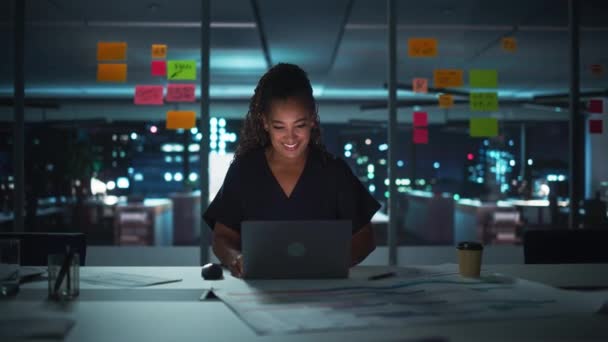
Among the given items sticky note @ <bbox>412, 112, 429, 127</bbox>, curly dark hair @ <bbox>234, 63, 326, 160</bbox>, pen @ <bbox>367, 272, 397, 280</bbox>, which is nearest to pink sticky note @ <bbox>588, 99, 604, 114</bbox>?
sticky note @ <bbox>412, 112, 429, 127</bbox>

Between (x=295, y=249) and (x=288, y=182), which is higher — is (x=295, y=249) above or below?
below

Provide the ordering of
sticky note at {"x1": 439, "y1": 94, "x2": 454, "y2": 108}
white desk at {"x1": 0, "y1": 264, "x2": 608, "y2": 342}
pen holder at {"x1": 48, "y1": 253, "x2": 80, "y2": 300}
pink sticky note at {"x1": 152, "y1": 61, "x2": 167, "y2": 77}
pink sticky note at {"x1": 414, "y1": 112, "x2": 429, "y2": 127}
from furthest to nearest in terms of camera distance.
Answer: sticky note at {"x1": 439, "y1": 94, "x2": 454, "y2": 108} → pink sticky note at {"x1": 414, "y1": 112, "x2": 429, "y2": 127} → pink sticky note at {"x1": 152, "y1": 61, "x2": 167, "y2": 77} → pen holder at {"x1": 48, "y1": 253, "x2": 80, "y2": 300} → white desk at {"x1": 0, "y1": 264, "x2": 608, "y2": 342}

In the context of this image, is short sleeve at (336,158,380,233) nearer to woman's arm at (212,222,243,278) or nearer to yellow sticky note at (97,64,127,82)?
woman's arm at (212,222,243,278)

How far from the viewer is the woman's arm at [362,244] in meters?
1.91

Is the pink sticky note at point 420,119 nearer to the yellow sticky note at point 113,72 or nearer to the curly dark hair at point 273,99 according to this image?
the yellow sticky note at point 113,72

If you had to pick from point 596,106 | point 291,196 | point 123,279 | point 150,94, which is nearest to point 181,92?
point 150,94

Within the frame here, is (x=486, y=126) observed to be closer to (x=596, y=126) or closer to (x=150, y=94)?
(x=596, y=126)

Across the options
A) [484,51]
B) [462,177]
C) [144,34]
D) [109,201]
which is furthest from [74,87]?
[462,177]

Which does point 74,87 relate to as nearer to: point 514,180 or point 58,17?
point 58,17

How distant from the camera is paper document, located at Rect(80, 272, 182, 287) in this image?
4.58ft

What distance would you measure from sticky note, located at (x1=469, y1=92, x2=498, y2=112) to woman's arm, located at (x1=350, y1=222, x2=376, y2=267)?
8.34 feet

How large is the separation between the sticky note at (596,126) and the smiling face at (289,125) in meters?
3.24

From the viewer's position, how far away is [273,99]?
6.31ft

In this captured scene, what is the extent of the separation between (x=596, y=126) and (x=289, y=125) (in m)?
3.37
